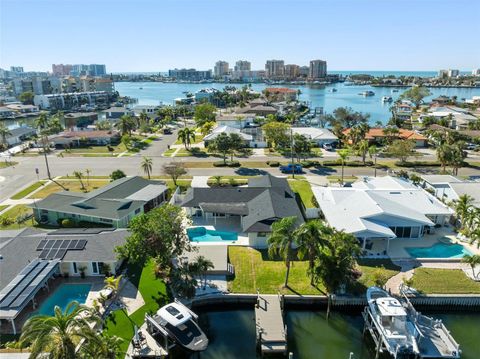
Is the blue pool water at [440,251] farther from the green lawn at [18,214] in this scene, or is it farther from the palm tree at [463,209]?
the green lawn at [18,214]

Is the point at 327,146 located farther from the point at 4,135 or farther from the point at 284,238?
the point at 4,135

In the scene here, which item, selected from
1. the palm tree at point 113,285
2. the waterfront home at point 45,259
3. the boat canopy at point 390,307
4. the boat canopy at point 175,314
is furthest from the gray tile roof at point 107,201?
the boat canopy at point 390,307

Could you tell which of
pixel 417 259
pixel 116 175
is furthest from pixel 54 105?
pixel 417 259

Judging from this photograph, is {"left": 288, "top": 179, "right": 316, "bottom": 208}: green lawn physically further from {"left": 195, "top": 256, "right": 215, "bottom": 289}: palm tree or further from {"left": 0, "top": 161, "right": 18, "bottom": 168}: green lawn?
{"left": 0, "top": 161, "right": 18, "bottom": 168}: green lawn

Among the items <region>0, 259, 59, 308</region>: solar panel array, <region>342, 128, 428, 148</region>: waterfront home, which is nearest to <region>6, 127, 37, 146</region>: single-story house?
<region>0, 259, 59, 308</region>: solar panel array

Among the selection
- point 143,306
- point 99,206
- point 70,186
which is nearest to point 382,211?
point 143,306

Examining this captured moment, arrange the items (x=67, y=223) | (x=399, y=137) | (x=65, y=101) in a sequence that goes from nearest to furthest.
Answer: (x=67, y=223), (x=399, y=137), (x=65, y=101)

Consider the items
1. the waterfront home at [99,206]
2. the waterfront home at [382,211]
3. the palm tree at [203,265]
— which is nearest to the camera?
the palm tree at [203,265]
